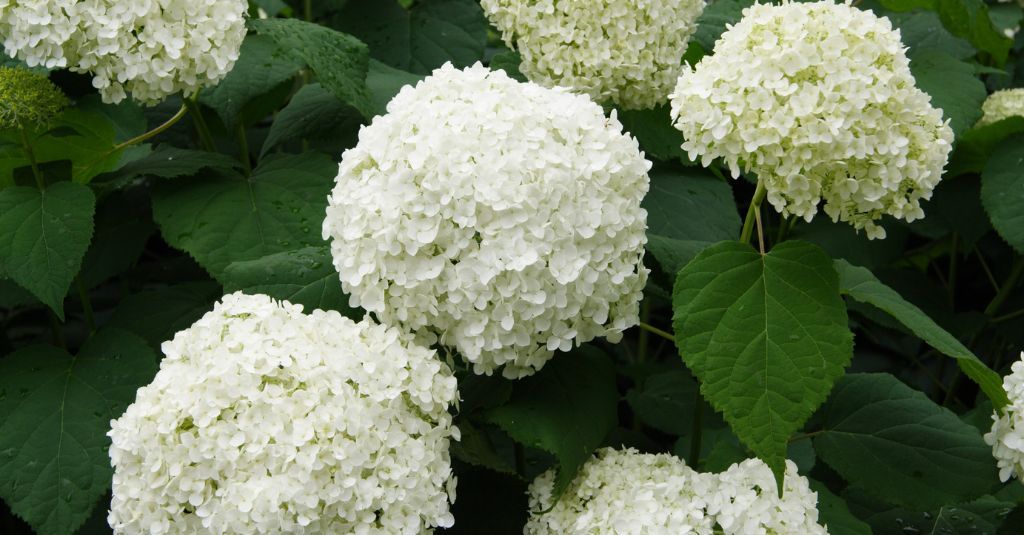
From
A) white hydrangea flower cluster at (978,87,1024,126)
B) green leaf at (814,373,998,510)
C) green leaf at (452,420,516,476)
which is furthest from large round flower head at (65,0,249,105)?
white hydrangea flower cluster at (978,87,1024,126)

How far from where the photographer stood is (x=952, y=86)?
3281 mm

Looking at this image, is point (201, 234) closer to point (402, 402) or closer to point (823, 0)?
point (402, 402)

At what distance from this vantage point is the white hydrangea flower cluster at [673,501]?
6.77 ft

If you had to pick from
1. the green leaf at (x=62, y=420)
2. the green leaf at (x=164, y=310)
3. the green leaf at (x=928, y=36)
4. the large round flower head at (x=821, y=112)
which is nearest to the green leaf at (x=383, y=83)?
the green leaf at (x=164, y=310)

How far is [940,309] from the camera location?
11.8 feet

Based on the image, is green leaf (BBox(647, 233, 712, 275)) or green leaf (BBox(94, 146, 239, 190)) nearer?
green leaf (BBox(647, 233, 712, 275))

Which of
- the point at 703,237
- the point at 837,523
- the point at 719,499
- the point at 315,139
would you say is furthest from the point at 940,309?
the point at 315,139

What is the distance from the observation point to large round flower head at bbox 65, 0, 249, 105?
245 cm

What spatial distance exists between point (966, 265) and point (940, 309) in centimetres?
69

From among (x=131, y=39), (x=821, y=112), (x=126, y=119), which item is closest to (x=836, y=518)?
(x=821, y=112)

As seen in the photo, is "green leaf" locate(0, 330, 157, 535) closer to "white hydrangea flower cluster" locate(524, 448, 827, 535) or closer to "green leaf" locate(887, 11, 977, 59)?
"white hydrangea flower cluster" locate(524, 448, 827, 535)

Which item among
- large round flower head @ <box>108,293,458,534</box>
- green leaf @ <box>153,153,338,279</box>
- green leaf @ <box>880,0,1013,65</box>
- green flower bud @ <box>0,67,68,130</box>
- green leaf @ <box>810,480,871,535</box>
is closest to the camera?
large round flower head @ <box>108,293,458,534</box>

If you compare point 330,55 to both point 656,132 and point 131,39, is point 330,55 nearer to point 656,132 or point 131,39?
point 131,39

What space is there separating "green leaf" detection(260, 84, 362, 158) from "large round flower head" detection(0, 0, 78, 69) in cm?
72
